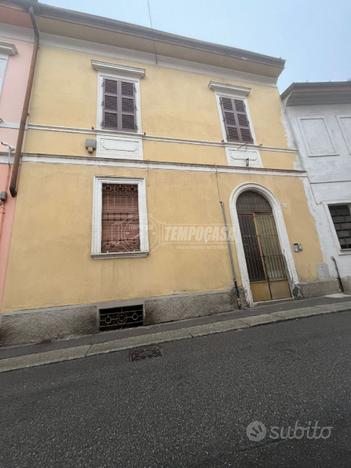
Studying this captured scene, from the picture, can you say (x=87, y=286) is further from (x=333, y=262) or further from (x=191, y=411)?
(x=333, y=262)

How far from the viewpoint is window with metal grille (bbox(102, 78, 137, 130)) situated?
6.73 m

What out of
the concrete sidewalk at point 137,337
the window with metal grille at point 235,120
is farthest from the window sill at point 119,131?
the concrete sidewalk at point 137,337

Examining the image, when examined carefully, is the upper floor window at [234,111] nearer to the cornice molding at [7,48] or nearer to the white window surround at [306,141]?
the white window surround at [306,141]

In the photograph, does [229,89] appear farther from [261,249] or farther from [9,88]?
[9,88]

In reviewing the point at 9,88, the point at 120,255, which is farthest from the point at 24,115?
the point at 120,255

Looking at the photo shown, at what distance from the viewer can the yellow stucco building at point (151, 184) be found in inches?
204

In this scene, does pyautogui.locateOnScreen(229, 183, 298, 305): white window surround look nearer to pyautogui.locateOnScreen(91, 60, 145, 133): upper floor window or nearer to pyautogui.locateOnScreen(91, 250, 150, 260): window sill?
pyautogui.locateOnScreen(91, 250, 150, 260): window sill

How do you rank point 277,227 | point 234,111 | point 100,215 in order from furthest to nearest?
point 234,111 < point 277,227 < point 100,215

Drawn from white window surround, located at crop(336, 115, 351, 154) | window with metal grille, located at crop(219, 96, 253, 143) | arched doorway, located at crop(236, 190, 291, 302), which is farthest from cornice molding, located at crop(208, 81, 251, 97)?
arched doorway, located at crop(236, 190, 291, 302)

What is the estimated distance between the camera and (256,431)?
1.65 metres

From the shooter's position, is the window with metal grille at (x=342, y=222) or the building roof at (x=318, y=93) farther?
the building roof at (x=318, y=93)

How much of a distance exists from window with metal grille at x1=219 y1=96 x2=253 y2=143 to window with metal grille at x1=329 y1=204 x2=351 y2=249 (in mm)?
3899

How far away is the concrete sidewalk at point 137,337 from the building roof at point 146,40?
9.07 m

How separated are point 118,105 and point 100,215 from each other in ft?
12.6
